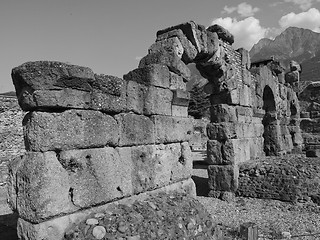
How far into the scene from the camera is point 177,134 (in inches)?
211

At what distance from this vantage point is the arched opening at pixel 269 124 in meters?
11.3

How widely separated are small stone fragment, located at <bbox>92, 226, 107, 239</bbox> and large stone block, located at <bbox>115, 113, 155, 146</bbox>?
46.7 inches

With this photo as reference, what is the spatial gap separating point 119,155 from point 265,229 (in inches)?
150

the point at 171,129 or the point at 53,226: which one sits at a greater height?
the point at 171,129

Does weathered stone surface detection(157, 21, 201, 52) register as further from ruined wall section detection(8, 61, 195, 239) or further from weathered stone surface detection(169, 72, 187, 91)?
ruined wall section detection(8, 61, 195, 239)

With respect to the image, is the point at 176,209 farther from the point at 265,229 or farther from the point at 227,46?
the point at 227,46

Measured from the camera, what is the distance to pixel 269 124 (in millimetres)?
11859

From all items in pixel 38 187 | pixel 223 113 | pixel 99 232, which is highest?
pixel 223 113

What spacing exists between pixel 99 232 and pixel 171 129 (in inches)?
92.7

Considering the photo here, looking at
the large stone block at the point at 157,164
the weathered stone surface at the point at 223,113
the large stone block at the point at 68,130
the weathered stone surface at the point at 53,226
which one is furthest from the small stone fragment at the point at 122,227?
the weathered stone surface at the point at 223,113

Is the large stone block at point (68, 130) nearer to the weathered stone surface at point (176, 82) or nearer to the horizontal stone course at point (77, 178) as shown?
the horizontal stone course at point (77, 178)

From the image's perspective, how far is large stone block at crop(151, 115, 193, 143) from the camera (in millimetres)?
4879

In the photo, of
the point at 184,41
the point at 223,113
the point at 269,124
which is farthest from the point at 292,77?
the point at 184,41

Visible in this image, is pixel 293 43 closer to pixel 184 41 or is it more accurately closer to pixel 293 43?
pixel 293 43
